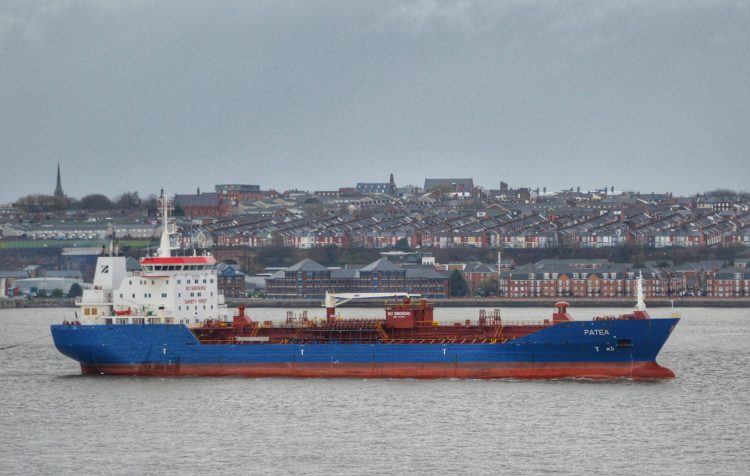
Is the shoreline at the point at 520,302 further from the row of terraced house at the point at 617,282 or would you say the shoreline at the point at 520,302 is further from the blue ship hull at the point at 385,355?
the blue ship hull at the point at 385,355

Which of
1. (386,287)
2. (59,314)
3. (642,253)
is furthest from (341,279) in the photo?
(642,253)

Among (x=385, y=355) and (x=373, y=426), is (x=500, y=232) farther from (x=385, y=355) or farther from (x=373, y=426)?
(x=373, y=426)

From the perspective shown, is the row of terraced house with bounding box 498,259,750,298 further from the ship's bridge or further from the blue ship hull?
the blue ship hull

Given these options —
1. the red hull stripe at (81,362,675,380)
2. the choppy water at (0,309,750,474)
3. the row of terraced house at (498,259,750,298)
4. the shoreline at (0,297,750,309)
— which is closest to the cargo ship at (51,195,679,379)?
the red hull stripe at (81,362,675,380)

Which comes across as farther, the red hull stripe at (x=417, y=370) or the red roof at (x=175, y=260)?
the red roof at (x=175, y=260)

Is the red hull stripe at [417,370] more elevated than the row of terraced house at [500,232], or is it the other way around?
the row of terraced house at [500,232]

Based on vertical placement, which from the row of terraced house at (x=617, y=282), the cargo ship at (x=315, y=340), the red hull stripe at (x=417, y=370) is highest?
the row of terraced house at (x=617, y=282)

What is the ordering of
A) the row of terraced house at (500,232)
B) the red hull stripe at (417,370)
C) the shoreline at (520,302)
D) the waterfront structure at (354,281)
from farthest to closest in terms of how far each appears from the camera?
the row of terraced house at (500,232)
the waterfront structure at (354,281)
the shoreline at (520,302)
the red hull stripe at (417,370)

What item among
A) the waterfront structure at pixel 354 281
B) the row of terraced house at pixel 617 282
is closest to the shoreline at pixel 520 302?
the row of terraced house at pixel 617 282
